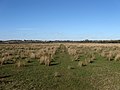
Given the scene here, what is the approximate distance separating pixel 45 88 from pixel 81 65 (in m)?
8.23

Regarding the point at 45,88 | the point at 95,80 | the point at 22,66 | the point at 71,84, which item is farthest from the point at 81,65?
the point at 45,88

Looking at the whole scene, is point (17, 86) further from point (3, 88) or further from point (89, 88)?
point (89, 88)

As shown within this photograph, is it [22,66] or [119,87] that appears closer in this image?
[119,87]

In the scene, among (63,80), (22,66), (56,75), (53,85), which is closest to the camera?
(53,85)

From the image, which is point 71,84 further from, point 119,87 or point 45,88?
point 119,87

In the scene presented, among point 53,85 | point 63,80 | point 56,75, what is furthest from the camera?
point 56,75

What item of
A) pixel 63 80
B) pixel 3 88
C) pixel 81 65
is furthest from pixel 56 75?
pixel 81 65

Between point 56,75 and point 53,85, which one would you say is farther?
point 56,75

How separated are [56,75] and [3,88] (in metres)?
4.06

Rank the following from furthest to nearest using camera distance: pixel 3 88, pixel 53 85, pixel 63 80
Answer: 1. pixel 63 80
2. pixel 53 85
3. pixel 3 88

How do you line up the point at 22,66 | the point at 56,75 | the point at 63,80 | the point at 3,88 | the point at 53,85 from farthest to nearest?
the point at 22,66
the point at 56,75
the point at 63,80
the point at 53,85
the point at 3,88

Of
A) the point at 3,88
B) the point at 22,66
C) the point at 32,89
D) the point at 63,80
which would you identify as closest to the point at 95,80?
the point at 63,80

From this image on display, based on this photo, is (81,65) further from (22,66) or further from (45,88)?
(45,88)

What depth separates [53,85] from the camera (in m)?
11.0
